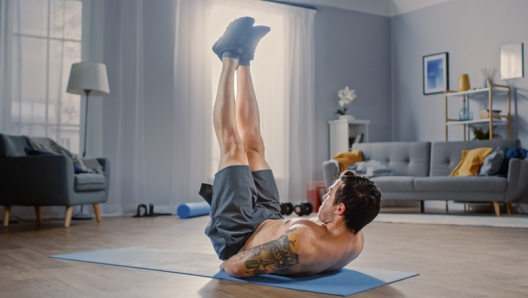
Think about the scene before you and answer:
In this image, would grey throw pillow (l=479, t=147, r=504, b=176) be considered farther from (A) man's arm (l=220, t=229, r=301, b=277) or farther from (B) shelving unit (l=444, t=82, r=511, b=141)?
(A) man's arm (l=220, t=229, r=301, b=277)

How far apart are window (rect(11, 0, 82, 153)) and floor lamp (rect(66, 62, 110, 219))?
331mm

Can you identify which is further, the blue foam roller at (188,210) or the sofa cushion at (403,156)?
the sofa cushion at (403,156)

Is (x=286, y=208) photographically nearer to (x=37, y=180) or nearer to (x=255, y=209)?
(x=37, y=180)

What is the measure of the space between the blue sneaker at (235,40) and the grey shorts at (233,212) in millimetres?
554

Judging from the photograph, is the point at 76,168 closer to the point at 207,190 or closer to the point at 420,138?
the point at 207,190

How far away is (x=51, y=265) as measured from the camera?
2660mm

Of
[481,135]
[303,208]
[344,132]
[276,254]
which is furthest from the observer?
[344,132]

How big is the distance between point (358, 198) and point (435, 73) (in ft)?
20.3

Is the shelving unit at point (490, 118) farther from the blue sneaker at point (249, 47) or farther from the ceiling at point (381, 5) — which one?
the blue sneaker at point (249, 47)

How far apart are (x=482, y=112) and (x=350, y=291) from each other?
5.51m

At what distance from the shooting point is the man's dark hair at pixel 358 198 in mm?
2062

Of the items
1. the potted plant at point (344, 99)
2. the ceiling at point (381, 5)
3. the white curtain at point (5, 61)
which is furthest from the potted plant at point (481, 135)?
the white curtain at point (5, 61)

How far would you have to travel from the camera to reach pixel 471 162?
6.17 m

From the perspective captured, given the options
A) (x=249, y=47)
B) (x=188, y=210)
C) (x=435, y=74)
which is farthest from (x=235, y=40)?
(x=435, y=74)
